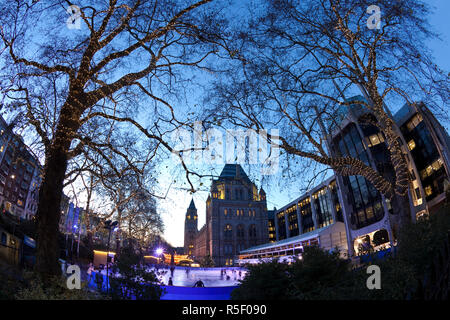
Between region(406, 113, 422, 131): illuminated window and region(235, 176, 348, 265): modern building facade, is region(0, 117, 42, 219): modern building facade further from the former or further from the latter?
region(406, 113, 422, 131): illuminated window

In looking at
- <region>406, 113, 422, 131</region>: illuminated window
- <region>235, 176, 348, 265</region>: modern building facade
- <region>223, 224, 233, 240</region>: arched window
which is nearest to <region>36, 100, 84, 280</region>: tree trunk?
<region>235, 176, 348, 265</region>: modern building facade

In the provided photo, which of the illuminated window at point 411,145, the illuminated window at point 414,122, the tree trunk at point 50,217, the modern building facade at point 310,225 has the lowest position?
the tree trunk at point 50,217

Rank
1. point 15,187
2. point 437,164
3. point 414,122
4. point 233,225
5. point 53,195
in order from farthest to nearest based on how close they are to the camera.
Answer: point 233,225, point 15,187, point 414,122, point 437,164, point 53,195

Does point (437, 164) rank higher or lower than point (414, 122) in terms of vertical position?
lower

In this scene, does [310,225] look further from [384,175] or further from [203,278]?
[203,278]

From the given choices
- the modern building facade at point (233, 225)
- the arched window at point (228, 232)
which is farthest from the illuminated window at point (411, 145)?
the arched window at point (228, 232)

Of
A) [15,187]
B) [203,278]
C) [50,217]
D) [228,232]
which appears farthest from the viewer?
[228,232]

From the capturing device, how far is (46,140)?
7293 millimetres

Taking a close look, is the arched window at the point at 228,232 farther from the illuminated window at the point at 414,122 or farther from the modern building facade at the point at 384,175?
the illuminated window at the point at 414,122

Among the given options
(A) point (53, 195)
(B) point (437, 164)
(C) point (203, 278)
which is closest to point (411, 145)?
(B) point (437, 164)
